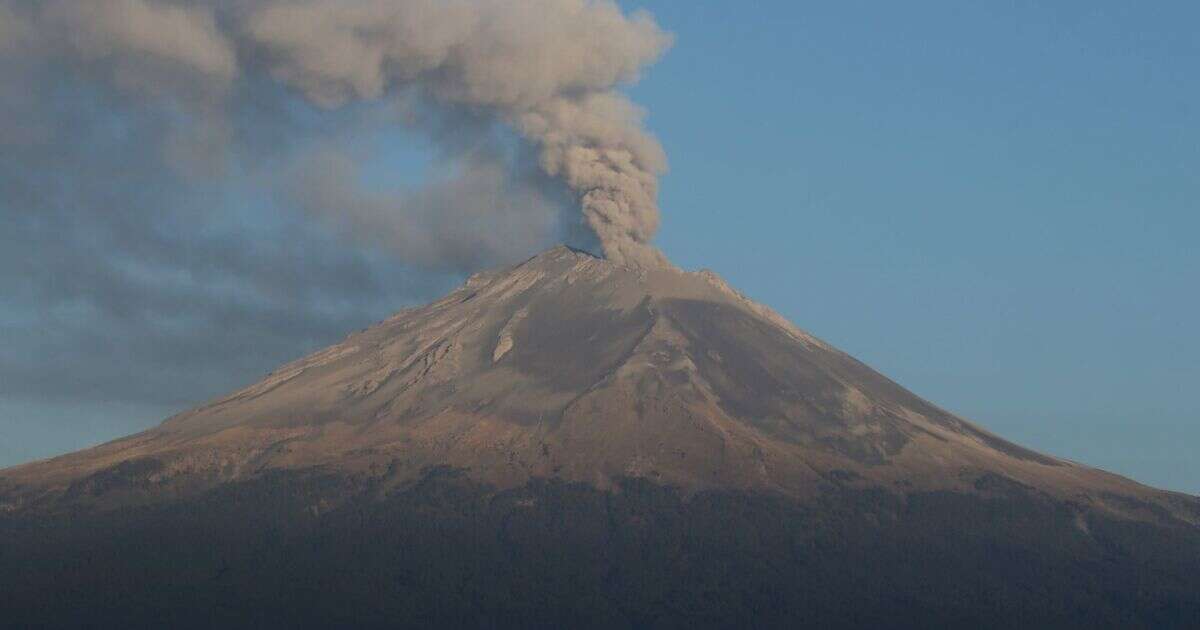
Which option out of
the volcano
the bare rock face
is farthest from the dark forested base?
the bare rock face

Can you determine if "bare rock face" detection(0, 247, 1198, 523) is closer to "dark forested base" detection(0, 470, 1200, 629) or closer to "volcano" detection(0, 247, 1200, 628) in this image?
"volcano" detection(0, 247, 1200, 628)

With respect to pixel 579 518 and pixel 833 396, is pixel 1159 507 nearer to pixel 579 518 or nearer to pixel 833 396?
pixel 833 396

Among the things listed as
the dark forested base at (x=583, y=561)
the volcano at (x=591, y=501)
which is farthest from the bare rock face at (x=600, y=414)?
the dark forested base at (x=583, y=561)

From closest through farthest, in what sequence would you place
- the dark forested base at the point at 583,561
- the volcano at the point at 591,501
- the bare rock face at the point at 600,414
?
1. the dark forested base at the point at 583,561
2. the volcano at the point at 591,501
3. the bare rock face at the point at 600,414

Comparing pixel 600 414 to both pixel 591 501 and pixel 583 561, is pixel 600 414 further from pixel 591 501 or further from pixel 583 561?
pixel 583 561

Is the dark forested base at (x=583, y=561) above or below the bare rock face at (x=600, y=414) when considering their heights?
below

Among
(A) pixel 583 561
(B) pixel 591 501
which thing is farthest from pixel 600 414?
(A) pixel 583 561

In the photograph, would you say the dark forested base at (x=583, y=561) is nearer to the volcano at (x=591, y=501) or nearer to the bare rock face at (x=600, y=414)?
the volcano at (x=591, y=501)

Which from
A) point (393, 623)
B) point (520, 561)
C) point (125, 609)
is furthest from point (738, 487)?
point (125, 609)
